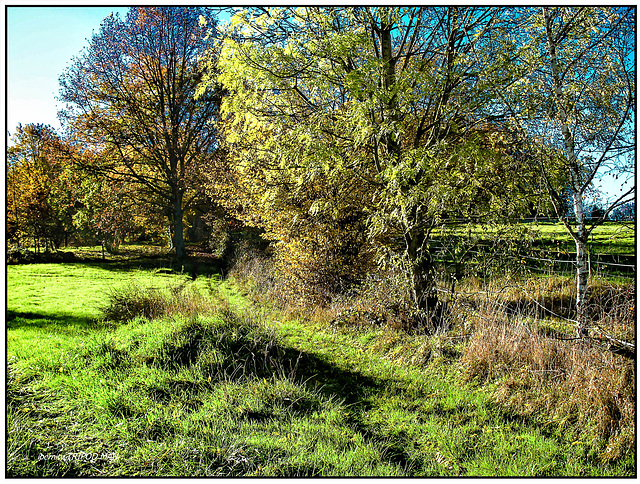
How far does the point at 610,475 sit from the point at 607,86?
4.53 metres

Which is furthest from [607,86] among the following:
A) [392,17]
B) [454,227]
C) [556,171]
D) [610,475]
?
[610,475]

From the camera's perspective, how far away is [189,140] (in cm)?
2102

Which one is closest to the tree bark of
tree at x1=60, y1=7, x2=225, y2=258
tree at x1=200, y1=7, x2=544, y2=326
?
tree at x1=200, y1=7, x2=544, y2=326

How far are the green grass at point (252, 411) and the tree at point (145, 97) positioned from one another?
15.1 meters

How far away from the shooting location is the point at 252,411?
408 cm

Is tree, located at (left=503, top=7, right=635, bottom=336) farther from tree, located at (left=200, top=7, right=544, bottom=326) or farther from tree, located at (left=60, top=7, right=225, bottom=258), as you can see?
tree, located at (left=60, top=7, right=225, bottom=258)

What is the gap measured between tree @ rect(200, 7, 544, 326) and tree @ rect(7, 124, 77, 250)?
54.5 ft

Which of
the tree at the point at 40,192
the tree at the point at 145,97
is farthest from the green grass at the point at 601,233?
the tree at the point at 40,192

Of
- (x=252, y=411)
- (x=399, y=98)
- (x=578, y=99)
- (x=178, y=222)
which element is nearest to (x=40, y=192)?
(x=178, y=222)

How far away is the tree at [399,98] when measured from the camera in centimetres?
542

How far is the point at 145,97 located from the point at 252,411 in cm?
2000

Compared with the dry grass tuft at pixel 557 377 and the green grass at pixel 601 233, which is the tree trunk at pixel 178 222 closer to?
the dry grass tuft at pixel 557 377

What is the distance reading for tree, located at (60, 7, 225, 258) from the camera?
677 inches

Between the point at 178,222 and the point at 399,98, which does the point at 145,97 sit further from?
the point at 399,98
